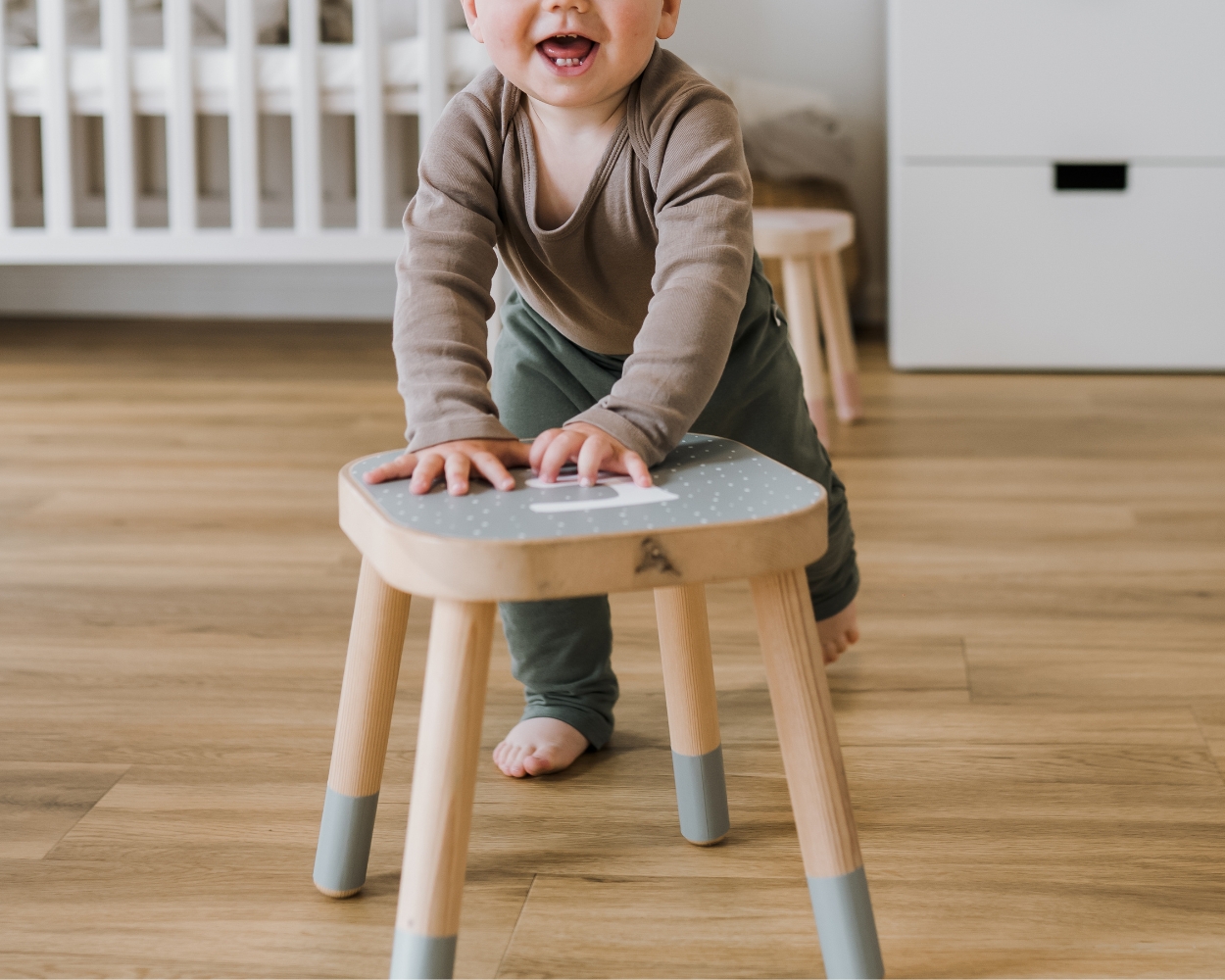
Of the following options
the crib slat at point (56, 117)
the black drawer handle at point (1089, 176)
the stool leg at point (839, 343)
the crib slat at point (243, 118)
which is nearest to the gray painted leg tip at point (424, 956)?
the stool leg at point (839, 343)

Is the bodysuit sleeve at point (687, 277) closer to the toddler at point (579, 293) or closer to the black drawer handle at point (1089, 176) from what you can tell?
the toddler at point (579, 293)

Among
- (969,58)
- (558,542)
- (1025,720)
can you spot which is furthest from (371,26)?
(558,542)

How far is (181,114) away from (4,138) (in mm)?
267

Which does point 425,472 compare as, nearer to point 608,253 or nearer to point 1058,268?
point 608,253

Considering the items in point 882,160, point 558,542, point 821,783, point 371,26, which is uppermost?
point 371,26

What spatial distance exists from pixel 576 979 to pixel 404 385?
29 cm

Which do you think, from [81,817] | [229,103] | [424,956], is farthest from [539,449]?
[229,103]

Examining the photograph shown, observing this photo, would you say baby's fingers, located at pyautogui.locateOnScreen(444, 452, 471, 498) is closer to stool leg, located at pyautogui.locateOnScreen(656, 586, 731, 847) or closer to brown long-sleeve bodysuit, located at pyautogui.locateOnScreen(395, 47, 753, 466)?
brown long-sleeve bodysuit, located at pyautogui.locateOnScreen(395, 47, 753, 466)

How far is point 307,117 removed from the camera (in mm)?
1815

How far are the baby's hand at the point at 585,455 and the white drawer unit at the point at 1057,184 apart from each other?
5.04ft

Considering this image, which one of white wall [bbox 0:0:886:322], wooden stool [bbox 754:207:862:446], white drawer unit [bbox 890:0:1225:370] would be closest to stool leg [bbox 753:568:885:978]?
wooden stool [bbox 754:207:862:446]

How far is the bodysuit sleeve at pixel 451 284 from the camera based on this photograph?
2.07 ft

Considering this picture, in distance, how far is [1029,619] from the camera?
3.47 ft

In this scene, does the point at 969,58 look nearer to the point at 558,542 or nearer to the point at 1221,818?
the point at 1221,818
